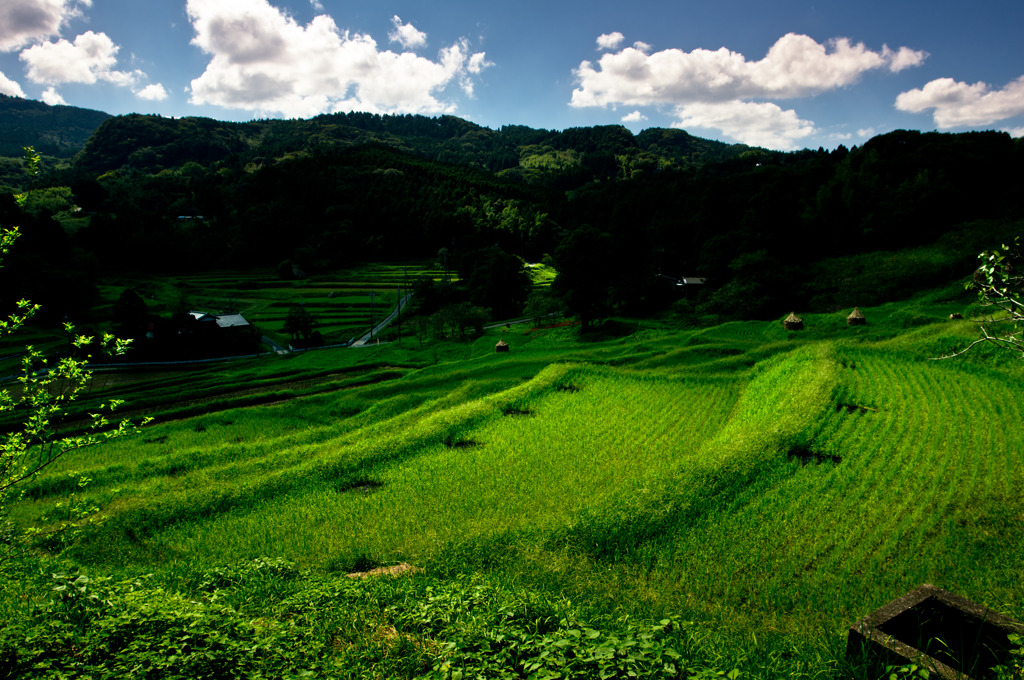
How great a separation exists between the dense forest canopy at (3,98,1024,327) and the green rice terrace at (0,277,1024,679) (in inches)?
485

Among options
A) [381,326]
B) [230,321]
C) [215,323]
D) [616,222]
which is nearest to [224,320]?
[230,321]

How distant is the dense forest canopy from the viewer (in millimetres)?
48750

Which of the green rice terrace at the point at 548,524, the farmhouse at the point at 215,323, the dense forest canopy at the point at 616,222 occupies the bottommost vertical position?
the green rice terrace at the point at 548,524

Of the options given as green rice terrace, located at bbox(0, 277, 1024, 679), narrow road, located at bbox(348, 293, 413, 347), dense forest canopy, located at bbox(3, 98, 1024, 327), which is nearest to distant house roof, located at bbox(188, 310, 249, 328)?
narrow road, located at bbox(348, 293, 413, 347)

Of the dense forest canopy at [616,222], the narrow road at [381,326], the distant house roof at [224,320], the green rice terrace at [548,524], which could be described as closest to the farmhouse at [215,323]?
the distant house roof at [224,320]

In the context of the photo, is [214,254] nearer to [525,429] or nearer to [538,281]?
[538,281]

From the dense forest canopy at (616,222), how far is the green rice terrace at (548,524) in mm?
12323

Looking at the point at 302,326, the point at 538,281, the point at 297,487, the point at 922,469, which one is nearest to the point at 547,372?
the point at 297,487

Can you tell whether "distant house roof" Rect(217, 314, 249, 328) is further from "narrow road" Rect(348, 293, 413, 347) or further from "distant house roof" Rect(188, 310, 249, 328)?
"narrow road" Rect(348, 293, 413, 347)

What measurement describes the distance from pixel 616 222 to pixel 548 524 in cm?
7119

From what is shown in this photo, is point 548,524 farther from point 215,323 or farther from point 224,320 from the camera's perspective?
point 224,320

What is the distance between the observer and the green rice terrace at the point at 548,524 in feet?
21.4

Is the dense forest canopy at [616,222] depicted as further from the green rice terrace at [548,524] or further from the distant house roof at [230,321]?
the distant house roof at [230,321]

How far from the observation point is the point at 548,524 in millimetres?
11992
